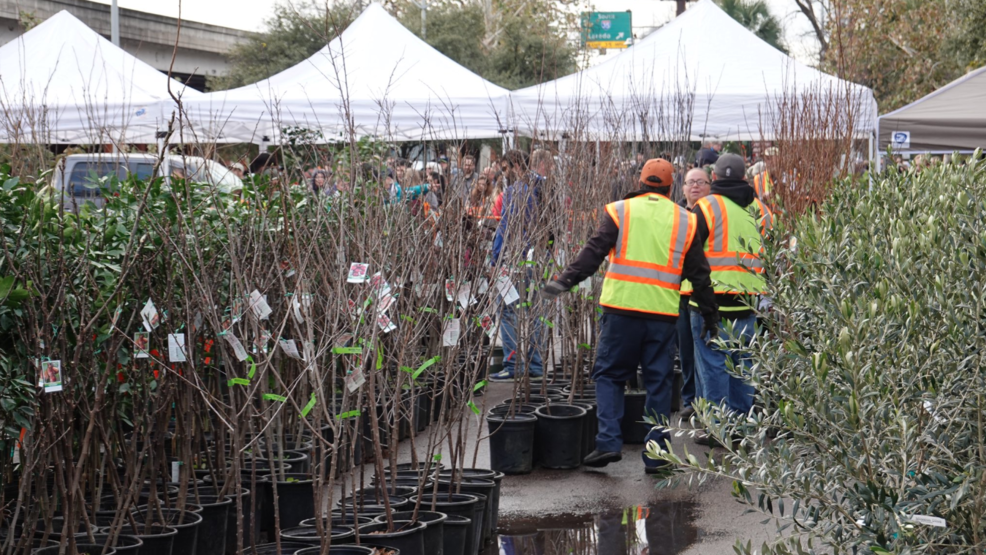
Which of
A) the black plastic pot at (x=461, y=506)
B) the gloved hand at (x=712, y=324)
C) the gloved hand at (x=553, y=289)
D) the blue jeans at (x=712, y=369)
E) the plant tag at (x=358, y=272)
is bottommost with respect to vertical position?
the black plastic pot at (x=461, y=506)

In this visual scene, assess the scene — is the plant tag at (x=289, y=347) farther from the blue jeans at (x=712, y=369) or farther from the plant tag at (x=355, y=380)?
the blue jeans at (x=712, y=369)

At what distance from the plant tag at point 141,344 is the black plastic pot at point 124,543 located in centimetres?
74

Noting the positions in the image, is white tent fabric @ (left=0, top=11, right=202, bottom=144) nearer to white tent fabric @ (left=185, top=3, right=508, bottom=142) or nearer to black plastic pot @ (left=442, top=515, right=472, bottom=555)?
white tent fabric @ (left=185, top=3, right=508, bottom=142)

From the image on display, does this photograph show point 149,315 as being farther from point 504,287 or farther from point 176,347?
point 504,287

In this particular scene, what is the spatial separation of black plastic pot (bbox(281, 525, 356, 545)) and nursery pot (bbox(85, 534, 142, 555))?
22.7 inches

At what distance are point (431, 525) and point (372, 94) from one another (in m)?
7.32

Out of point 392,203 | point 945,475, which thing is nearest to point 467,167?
point 392,203

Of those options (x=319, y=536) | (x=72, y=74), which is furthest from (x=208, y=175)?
(x=72, y=74)

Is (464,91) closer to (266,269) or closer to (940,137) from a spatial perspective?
(940,137)

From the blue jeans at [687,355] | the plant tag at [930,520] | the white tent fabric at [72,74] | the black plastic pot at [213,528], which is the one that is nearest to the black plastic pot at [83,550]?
the black plastic pot at [213,528]

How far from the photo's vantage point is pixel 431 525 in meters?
4.42

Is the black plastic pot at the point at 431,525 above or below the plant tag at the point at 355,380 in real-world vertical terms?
below

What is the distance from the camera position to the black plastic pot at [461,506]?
188 inches

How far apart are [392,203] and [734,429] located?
219cm
